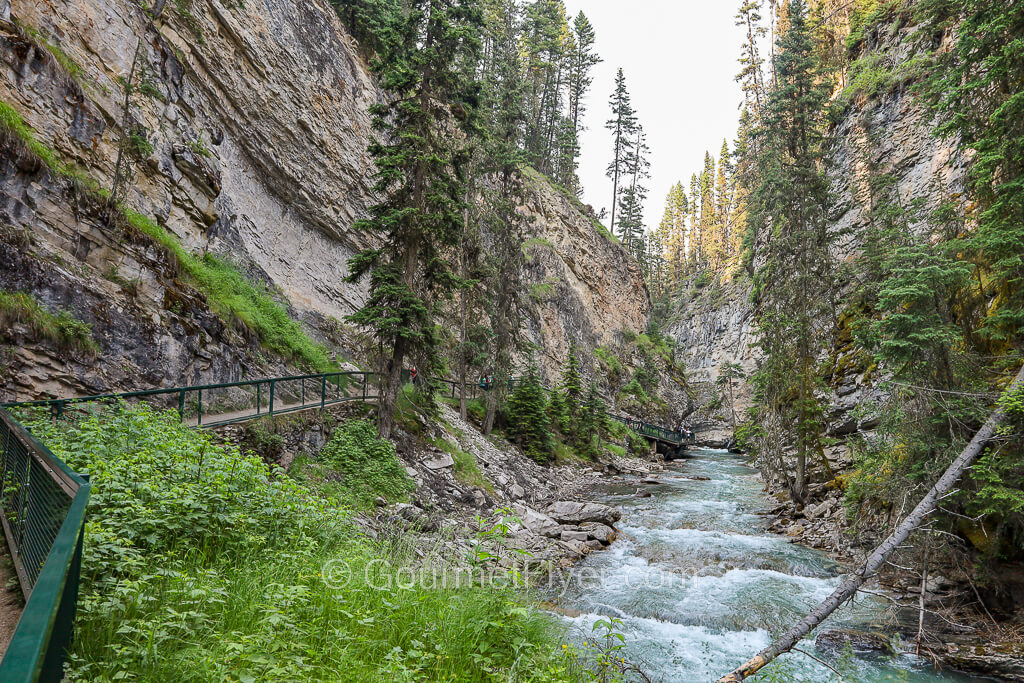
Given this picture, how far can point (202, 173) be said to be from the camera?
52.0 feet

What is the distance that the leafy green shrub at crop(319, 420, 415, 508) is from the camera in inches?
432

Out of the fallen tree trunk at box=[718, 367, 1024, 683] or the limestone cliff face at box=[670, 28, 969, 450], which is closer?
the fallen tree trunk at box=[718, 367, 1024, 683]

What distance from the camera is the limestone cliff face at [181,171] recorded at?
9.47m

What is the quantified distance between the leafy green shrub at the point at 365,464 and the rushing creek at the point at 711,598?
4.70 metres

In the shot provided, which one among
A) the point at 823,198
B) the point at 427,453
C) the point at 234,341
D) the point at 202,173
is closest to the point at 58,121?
the point at 202,173

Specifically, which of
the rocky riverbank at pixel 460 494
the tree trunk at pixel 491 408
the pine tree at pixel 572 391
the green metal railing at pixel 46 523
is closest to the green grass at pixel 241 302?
the rocky riverbank at pixel 460 494

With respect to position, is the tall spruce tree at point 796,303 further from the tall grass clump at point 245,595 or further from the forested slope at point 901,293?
the tall grass clump at point 245,595

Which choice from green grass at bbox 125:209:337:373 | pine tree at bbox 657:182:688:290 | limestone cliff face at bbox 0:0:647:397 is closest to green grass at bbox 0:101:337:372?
green grass at bbox 125:209:337:373

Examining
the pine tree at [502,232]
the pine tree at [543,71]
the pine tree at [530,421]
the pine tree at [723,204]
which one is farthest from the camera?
the pine tree at [723,204]

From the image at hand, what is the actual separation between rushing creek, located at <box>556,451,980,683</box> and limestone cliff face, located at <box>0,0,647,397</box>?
34.9ft

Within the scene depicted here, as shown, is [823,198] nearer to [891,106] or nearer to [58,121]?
[891,106]

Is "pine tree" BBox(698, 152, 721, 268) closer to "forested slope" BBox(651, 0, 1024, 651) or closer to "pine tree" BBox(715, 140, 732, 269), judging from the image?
"pine tree" BBox(715, 140, 732, 269)

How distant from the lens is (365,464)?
468 inches

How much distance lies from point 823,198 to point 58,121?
23.2 metres
